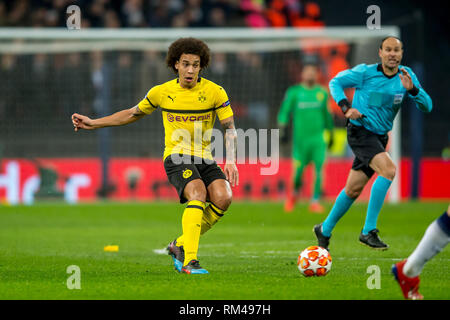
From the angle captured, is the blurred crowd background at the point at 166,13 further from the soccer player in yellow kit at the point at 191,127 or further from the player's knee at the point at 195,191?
the player's knee at the point at 195,191

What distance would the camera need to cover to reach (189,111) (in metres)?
7.25

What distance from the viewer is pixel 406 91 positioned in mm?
8633

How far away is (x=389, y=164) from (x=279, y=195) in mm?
10965

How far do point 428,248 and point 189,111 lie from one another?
2719mm

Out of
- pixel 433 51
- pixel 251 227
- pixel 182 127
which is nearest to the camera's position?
pixel 182 127

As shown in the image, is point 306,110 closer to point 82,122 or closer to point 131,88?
point 131,88

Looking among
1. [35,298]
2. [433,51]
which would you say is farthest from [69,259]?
[433,51]

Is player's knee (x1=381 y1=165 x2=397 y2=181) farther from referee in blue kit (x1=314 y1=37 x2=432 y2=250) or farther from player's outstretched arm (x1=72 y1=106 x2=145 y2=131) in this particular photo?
player's outstretched arm (x1=72 y1=106 x2=145 y2=131)

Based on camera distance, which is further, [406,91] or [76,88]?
[76,88]

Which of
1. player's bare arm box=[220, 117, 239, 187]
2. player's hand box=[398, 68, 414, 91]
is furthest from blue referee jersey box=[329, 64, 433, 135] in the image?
player's bare arm box=[220, 117, 239, 187]

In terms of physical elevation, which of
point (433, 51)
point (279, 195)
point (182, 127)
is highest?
point (433, 51)

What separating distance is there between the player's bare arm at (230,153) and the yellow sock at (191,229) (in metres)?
0.38
